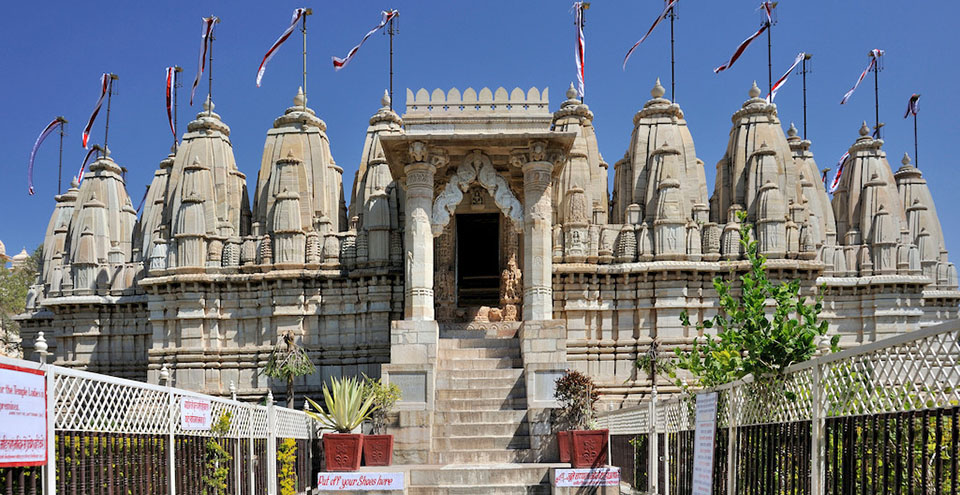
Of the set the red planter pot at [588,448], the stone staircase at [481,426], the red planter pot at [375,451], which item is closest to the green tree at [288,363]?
the stone staircase at [481,426]

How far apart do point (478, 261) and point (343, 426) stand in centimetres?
1455

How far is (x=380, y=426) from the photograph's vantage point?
17734mm

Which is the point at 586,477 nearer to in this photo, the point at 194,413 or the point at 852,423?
the point at 194,413

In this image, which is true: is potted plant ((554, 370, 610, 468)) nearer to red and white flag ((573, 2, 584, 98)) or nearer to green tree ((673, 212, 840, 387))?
green tree ((673, 212, 840, 387))

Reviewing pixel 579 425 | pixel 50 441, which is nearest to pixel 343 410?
pixel 579 425

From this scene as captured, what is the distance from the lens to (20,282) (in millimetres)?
54250

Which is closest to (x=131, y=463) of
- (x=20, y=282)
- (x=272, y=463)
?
(x=272, y=463)

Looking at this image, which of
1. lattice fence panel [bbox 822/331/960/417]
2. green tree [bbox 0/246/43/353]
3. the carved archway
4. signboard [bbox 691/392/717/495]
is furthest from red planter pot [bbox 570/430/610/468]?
green tree [bbox 0/246/43/353]

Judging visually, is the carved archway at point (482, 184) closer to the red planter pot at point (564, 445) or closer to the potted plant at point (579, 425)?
the potted plant at point (579, 425)

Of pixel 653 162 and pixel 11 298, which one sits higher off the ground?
pixel 653 162

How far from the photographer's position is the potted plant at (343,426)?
15234 millimetres

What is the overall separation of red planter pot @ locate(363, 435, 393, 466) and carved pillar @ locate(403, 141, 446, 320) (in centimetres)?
468

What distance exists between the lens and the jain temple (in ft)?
67.6

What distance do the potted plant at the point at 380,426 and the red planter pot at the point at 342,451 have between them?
30.4 inches
